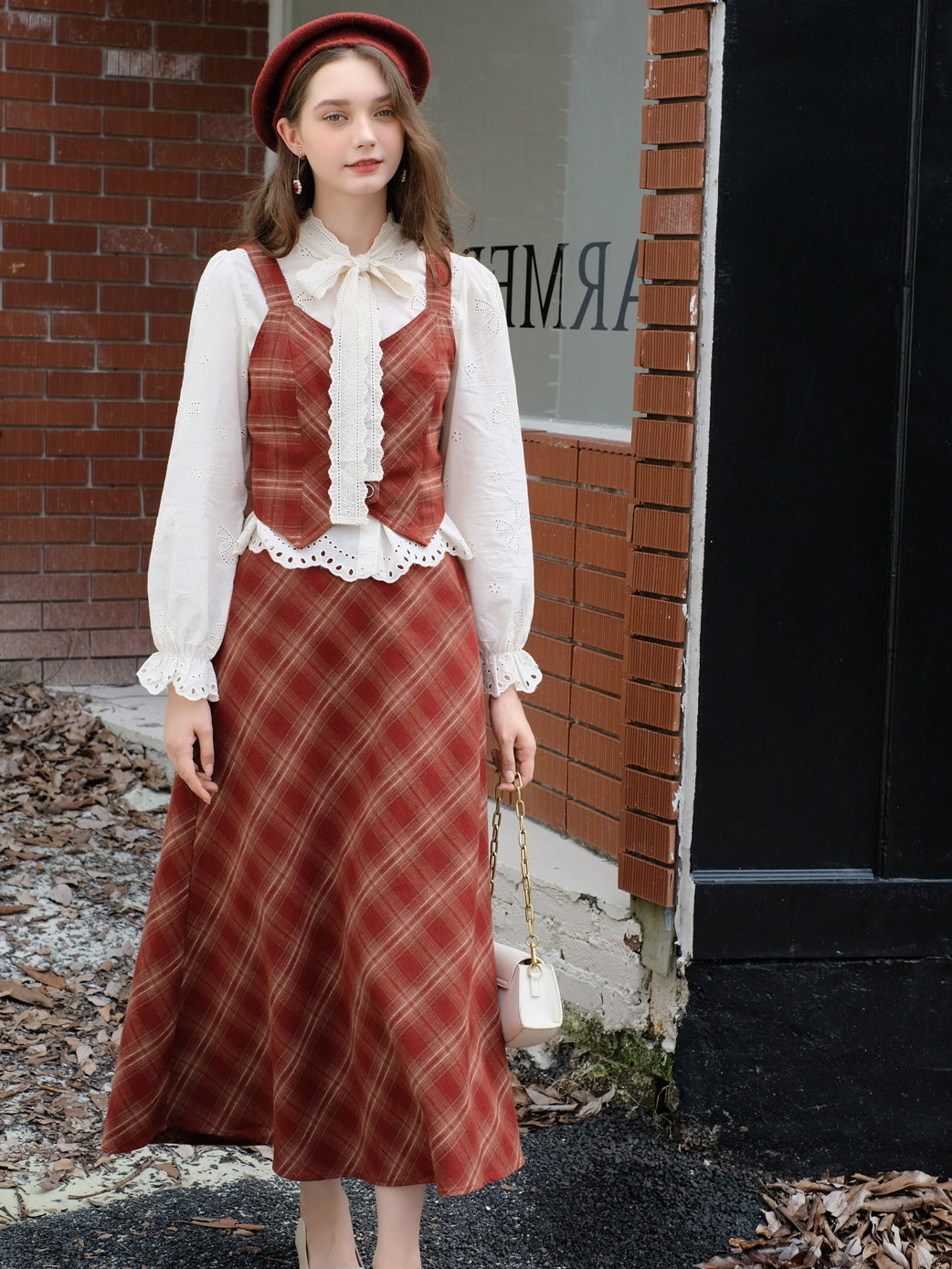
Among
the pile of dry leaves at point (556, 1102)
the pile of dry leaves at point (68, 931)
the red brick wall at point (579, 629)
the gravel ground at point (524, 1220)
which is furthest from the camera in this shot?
the red brick wall at point (579, 629)

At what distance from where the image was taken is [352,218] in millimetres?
2666

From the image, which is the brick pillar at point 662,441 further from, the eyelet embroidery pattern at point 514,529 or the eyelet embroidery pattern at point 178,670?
the eyelet embroidery pattern at point 178,670

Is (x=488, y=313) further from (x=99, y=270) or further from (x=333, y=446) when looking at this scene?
(x=99, y=270)

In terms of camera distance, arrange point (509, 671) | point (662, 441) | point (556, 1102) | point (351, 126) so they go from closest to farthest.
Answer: point (351, 126)
point (509, 671)
point (662, 441)
point (556, 1102)

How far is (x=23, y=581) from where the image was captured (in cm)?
622

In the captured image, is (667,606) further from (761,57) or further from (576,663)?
(761,57)

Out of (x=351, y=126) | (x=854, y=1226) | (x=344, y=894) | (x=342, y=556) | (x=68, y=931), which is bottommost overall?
(x=854, y=1226)

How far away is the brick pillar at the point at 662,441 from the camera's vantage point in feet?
10.7

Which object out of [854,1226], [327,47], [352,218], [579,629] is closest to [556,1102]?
[854,1226]

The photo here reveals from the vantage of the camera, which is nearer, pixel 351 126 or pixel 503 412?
pixel 351 126

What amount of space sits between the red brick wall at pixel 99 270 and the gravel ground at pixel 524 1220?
3.46 meters

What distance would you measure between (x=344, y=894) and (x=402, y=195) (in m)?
1.22

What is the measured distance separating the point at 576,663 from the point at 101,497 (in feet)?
9.37

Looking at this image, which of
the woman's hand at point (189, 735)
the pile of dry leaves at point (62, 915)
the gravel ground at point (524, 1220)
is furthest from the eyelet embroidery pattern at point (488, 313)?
the pile of dry leaves at point (62, 915)
